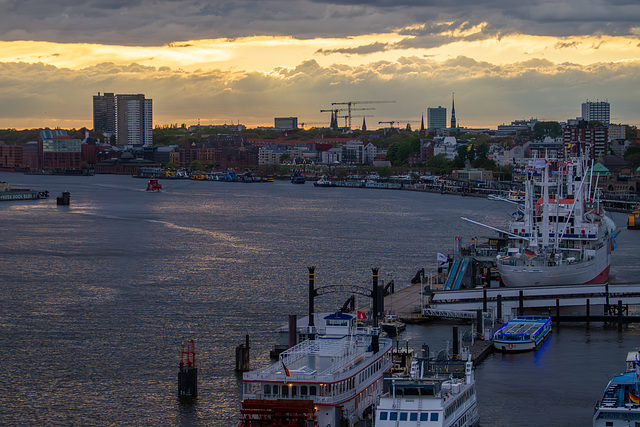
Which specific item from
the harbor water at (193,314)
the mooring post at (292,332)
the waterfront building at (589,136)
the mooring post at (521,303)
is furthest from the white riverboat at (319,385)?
the waterfront building at (589,136)

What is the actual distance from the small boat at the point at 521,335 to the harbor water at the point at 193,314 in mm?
412

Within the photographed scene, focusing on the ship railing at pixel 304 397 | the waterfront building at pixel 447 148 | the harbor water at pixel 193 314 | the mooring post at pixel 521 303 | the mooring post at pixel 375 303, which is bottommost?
the harbor water at pixel 193 314

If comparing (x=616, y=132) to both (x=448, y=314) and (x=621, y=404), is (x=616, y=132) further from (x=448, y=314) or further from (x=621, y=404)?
(x=621, y=404)

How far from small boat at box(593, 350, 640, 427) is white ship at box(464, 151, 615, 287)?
14.6 metres

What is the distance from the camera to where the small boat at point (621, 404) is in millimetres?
17312

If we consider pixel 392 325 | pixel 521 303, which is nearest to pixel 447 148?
pixel 521 303

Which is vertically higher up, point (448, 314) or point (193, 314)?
point (448, 314)

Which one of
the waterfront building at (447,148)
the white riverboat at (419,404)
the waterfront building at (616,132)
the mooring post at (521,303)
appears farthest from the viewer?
the waterfront building at (616,132)

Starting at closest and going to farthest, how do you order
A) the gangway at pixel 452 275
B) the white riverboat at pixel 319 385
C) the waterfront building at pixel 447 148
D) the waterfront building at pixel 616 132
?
the white riverboat at pixel 319 385 → the gangway at pixel 452 275 → the waterfront building at pixel 447 148 → the waterfront building at pixel 616 132

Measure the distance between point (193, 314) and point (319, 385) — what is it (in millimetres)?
14335

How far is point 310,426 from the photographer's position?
55.6ft

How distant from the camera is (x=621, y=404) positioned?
18.2 meters

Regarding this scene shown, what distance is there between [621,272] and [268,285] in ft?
52.2

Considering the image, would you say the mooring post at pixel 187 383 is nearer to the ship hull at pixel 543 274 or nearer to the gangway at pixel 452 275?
the gangway at pixel 452 275
